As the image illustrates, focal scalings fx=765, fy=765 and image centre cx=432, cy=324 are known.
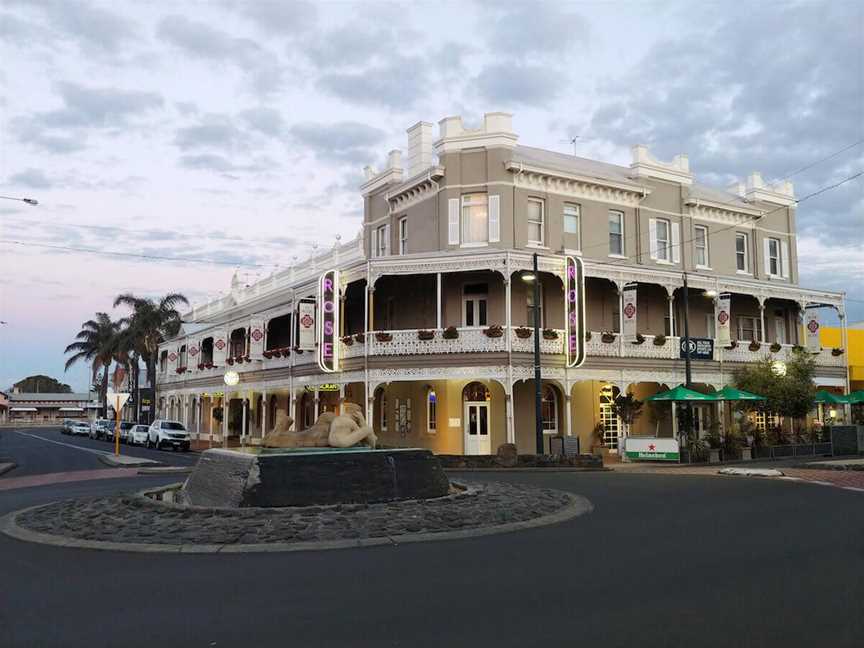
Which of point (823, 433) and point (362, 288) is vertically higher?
point (362, 288)

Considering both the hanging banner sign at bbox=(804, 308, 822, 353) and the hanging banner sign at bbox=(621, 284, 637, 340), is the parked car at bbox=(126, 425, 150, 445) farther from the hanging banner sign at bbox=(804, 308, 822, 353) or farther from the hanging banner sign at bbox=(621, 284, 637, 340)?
the hanging banner sign at bbox=(804, 308, 822, 353)

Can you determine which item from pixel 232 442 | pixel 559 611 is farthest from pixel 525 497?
pixel 232 442

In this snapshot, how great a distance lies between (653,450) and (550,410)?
4677 millimetres

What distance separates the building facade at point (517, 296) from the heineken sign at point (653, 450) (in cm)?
247

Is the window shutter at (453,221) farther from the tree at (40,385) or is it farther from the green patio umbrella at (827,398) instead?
the tree at (40,385)

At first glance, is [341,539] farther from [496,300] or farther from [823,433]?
[823,433]

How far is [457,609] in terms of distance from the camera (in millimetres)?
6781

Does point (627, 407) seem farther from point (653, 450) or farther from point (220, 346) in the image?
point (220, 346)

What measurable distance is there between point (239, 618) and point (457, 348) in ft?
69.3

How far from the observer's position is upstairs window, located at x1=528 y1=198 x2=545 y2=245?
3078 centimetres

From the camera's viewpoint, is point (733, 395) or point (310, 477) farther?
point (733, 395)

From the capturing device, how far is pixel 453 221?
3023cm

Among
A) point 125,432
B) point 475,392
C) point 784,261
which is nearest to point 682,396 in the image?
point 475,392

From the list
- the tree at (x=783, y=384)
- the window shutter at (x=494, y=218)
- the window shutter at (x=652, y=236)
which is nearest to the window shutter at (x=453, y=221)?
the window shutter at (x=494, y=218)
